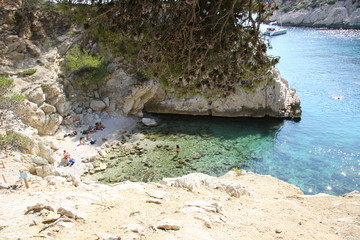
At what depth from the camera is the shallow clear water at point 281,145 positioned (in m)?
18.4

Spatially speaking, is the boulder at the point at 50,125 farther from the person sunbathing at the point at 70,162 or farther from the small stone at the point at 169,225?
the small stone at the point at 169,225

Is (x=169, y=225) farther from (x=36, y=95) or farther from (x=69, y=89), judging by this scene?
(x=69, y=89)

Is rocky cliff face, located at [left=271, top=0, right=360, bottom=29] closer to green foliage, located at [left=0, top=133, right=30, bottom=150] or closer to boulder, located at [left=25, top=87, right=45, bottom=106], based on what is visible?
boulder, located at [left=25, top=87, right=45, bottom=106]

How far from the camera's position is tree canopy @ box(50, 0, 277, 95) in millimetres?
6922

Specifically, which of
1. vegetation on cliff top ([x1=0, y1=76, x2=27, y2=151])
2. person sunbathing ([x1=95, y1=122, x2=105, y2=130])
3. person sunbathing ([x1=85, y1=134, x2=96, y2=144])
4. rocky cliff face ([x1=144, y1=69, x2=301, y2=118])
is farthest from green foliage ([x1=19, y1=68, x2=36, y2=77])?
rocky cliff face ([x1=144, y1=69, x2=301, y2=118])

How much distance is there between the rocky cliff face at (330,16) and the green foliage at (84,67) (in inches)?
2779

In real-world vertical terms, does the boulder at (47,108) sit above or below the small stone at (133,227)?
above

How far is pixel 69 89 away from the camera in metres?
25.8

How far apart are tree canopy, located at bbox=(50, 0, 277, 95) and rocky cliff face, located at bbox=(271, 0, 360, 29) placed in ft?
269

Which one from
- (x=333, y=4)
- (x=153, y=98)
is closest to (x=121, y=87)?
(x=153, y=98)

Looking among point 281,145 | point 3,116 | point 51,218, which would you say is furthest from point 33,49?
point 281,145

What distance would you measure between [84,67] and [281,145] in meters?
20.1

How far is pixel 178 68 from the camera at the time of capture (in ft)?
27.4

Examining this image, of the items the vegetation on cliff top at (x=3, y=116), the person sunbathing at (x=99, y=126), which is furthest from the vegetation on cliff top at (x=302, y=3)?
the vegetation on cliff top at (x=3, y=116)
